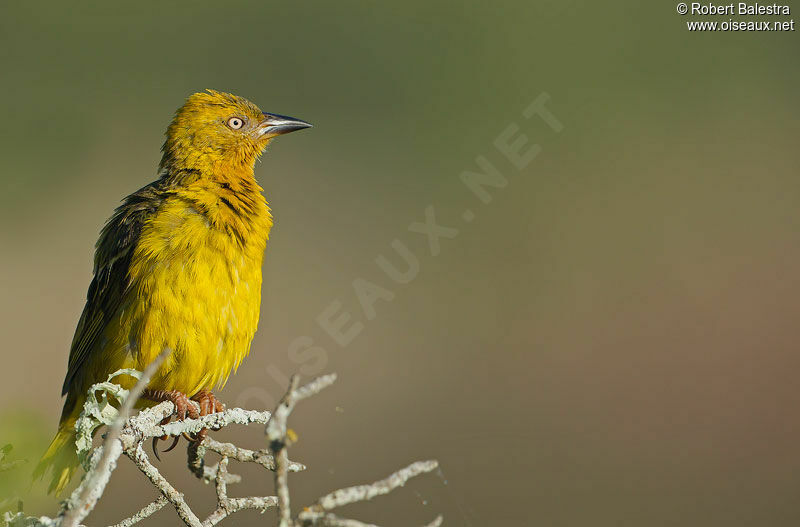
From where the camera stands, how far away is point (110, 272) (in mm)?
4316

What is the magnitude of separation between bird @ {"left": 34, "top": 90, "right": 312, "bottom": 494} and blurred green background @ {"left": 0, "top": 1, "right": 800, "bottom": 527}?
305cm

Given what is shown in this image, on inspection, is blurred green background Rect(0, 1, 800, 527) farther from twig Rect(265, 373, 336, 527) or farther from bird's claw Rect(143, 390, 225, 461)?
twig Rect(265, 373, 336, 527)

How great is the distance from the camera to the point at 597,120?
499 inches

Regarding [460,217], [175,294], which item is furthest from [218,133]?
[460,217]

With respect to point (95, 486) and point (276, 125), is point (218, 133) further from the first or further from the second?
point (95, 486)

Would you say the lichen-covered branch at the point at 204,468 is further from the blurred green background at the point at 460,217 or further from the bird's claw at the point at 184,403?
the blurred green background at the point at 460,217

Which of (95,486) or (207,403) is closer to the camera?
(95,486)

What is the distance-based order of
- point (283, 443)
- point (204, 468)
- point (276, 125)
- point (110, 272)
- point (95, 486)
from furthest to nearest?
point (276, 125), point (110, 272), point (204, 468), point (283, 443), point (95, 486)

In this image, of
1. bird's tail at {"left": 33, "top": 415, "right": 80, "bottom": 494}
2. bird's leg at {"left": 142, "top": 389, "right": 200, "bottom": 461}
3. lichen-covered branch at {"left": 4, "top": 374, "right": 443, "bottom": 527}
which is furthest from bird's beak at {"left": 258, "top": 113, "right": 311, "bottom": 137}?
lichen-covered branch at {"left": 4, "top": 374, "right": 443, "bottom": 527}

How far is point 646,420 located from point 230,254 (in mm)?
6027

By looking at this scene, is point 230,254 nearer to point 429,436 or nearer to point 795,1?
point 429,436

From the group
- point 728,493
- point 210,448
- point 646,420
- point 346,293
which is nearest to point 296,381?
point 210,448

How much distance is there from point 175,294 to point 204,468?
1.33 meters

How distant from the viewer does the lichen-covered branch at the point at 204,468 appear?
164 cm
